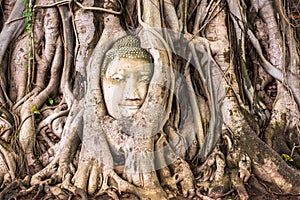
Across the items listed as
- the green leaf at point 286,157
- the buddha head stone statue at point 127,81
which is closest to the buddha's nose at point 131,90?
the buddha head stone statue at point 127,81

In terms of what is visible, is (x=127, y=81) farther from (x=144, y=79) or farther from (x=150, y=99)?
(x=150, y=99)

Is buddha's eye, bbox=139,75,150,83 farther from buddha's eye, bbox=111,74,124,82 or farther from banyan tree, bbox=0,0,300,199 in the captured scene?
buddha's eye, bbox=111,74,124,82

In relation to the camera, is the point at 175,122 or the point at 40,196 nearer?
the point at 40,196

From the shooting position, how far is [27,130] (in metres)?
3.80

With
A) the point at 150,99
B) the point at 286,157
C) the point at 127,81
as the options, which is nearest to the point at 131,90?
the point at 127,81

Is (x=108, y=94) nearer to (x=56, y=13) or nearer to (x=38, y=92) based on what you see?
(x=38, y=92)

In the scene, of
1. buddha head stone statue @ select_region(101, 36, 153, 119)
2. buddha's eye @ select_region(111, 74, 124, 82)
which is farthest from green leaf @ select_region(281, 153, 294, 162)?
buddha's eye @ select_region(111, 74, 124, 82)

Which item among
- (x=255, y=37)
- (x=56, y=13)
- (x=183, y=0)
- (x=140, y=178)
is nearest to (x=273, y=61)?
(x=255, y=37)

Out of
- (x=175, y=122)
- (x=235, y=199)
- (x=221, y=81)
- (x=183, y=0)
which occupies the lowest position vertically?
(x=235, y=199)

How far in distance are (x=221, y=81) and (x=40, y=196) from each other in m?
2.02

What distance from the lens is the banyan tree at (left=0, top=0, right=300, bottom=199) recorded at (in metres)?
3.26

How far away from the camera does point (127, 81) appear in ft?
11.5

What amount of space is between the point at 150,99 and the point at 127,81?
327 millimetres

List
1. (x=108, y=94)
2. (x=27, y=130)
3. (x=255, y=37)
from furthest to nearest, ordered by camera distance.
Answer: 1. (x=255, y=37)
2. (x=27, y=130)
3. (x=108, y=94)
